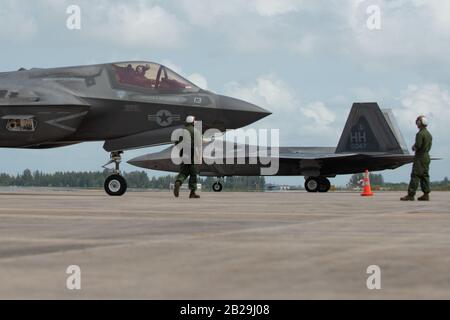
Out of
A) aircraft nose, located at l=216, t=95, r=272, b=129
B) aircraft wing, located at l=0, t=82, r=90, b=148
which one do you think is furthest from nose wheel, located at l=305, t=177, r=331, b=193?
aircraft wing, located at l=0, t=82, r=90, b=148

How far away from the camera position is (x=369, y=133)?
3784 centimetres

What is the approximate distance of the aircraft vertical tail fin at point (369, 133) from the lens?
37.6m

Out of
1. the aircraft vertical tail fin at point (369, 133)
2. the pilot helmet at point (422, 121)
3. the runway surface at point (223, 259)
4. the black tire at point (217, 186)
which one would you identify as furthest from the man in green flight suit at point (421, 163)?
the black tire at point (217, 186)

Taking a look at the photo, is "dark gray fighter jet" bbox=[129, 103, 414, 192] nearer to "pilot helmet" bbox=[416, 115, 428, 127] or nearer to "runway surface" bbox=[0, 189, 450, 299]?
"pilot helmet" bbox=[416, 115, 428, 127]

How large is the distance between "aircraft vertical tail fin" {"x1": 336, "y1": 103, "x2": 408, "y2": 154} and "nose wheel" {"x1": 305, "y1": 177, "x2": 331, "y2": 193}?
6.58 feet

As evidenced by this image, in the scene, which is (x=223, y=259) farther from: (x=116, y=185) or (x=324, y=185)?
(x=324, y=185)

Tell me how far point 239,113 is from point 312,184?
20.3m

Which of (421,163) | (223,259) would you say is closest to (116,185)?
(421,163)

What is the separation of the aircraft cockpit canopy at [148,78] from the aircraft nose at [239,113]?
1.05m

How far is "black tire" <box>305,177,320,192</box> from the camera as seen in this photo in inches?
1489

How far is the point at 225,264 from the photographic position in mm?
4129

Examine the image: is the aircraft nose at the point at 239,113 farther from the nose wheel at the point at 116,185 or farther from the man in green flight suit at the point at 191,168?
the nose wheel at the point at 116,185
